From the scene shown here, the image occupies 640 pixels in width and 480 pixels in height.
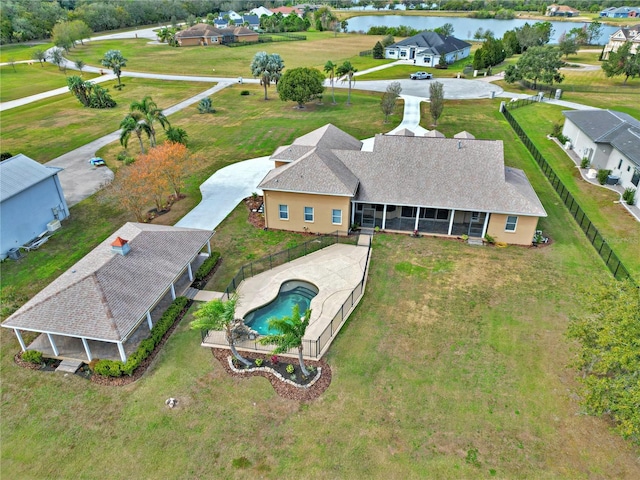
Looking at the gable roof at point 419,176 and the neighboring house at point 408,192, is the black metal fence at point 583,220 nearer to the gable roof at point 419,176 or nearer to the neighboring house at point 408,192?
the neighboring house at point 408,192

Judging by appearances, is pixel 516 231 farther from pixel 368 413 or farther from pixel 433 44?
pixel 433 44

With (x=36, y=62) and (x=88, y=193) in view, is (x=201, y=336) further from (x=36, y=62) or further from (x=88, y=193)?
(x=36, y=62)

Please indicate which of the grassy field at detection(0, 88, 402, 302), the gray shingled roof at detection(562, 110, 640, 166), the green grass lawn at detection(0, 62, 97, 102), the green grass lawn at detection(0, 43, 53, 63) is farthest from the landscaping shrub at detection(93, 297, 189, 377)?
the green grass lawn at detection(0, 43, 53, 63)

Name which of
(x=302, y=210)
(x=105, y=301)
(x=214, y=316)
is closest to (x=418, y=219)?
(x=302, y=210)

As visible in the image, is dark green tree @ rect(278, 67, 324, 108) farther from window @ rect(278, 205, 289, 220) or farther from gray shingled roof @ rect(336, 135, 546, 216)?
window @ rect(278, 205, 289, 220)

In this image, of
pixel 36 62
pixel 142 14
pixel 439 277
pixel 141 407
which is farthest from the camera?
pixel 142 14

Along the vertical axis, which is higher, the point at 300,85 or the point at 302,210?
the point at 300,85

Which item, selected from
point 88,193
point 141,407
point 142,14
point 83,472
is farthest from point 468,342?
point 142,14
